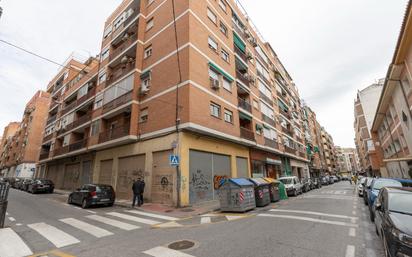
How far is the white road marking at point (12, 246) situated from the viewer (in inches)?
195

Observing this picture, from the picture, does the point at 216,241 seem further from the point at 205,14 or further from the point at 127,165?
the point at 205,14

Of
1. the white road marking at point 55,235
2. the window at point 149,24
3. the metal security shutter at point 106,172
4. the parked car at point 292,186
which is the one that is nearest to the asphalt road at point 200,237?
the white road marking at point 55,235

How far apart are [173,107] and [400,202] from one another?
12026mm

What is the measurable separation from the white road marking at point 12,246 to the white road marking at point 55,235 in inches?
23.3

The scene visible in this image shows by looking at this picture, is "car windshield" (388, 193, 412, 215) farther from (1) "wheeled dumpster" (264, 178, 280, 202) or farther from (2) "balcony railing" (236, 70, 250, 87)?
(2) "balcony railing" (236, 70, 250, 87)

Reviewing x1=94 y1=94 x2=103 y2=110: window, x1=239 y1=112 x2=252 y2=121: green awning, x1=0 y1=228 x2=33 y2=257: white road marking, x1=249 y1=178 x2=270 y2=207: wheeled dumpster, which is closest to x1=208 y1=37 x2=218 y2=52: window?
x1=239 y1=112 x2=252 y2=121: green awning

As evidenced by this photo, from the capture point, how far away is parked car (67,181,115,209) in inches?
482

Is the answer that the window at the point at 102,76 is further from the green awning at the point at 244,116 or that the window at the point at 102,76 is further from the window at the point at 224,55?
the green awning at the point at 244,116

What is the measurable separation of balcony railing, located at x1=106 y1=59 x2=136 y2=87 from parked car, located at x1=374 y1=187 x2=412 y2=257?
17941 mm

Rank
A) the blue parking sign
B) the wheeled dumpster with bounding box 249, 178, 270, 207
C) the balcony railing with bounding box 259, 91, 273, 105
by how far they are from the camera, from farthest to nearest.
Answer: the balcony railing with bounding box 259, 91, 273, 105
the wheeled dumpster with bounding box 249, 178, 270, 207
the blue parking sign

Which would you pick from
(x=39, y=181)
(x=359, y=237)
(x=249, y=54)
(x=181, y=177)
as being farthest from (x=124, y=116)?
(x=359, y=237)

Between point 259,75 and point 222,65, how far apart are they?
33.1 ft

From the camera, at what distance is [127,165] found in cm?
1675

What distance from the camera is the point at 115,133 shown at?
685 inches
